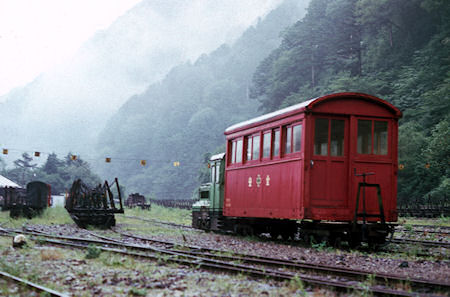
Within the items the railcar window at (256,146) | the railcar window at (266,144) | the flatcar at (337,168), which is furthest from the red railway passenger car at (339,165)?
the railcar window at (256,146)

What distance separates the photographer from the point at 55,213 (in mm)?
25609

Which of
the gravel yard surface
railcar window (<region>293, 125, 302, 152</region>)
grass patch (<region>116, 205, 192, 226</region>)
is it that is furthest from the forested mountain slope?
the gravel yard surface

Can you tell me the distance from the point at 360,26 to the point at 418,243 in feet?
187

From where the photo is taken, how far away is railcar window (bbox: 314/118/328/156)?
1170cm

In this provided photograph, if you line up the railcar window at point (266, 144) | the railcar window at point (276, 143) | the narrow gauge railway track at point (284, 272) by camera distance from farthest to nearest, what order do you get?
the railcar window at point (266, 144) → the railcar window at point (276, 143) → the narrow gauge railway track at point (284, 272)

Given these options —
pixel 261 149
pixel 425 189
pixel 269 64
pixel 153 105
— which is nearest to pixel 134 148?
pixel 153 105

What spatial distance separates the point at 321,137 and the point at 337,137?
415 mm

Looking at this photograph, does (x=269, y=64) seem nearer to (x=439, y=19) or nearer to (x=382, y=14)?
(x=382, y=14)

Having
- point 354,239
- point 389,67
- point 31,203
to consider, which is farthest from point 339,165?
point 389,67

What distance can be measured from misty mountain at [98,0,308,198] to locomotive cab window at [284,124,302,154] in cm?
9286

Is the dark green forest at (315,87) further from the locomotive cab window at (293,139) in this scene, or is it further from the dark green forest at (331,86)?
the locomotive cab window at (293,139)

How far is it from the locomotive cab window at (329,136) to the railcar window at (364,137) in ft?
1.33

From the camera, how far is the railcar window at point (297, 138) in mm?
11789

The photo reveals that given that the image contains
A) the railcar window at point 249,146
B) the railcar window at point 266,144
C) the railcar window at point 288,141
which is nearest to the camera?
the railcar window at point 288,141
